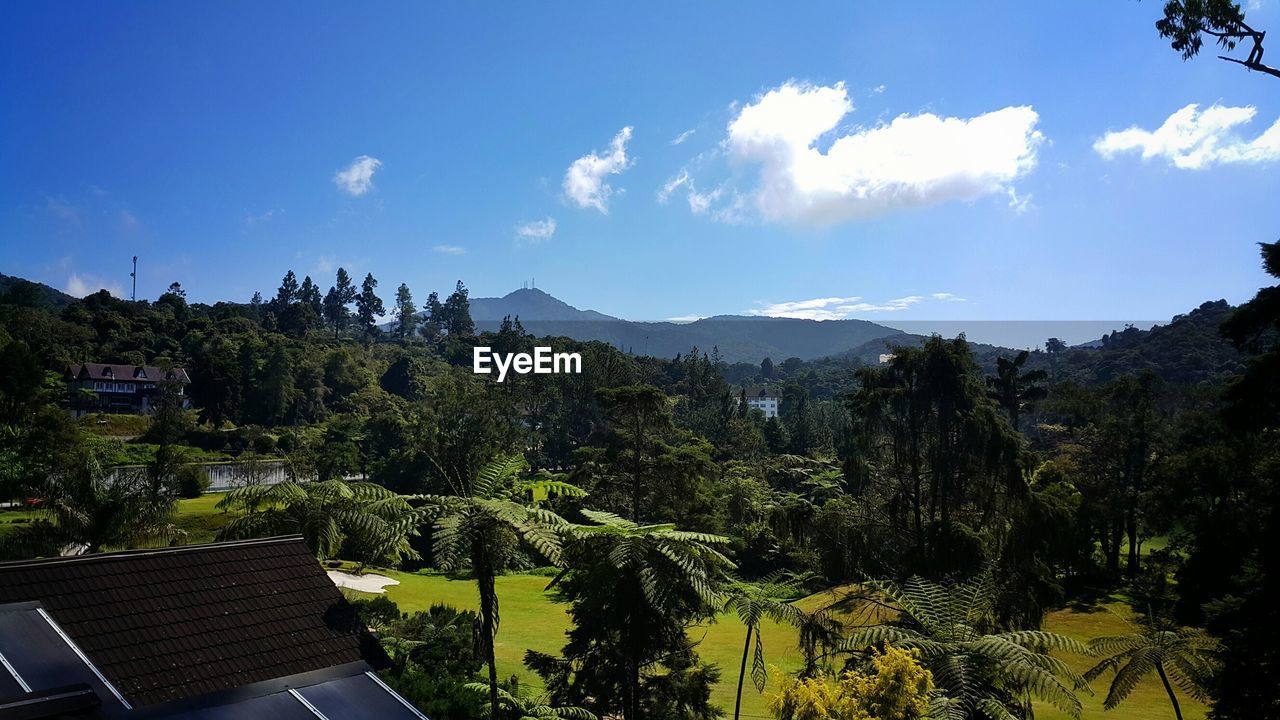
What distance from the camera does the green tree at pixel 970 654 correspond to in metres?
6.93

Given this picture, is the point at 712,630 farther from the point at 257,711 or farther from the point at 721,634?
the point at 257,711

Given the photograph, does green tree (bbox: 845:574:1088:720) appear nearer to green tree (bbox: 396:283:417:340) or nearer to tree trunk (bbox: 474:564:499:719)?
tree trunk (bbox: 474:564:499:719)

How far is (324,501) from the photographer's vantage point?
29.4 feet

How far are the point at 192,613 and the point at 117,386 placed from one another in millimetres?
72032

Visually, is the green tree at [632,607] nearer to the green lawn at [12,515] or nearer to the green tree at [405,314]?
the green lawn at [12,515]

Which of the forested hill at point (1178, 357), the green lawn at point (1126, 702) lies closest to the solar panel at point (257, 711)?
the green lawn at point (1126, 702)

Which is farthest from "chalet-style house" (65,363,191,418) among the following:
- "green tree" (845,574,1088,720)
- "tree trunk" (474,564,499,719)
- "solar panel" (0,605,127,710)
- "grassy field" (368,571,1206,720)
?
"green tree" (845,574,1088,720)

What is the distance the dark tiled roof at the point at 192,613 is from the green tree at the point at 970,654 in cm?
554

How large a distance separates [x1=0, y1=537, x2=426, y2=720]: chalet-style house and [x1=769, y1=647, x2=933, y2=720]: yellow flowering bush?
3145 mm

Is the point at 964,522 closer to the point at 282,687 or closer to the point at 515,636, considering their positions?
the point at 515,636

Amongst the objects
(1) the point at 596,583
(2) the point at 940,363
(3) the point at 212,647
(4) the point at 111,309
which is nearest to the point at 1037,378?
(2) the point at 940,363

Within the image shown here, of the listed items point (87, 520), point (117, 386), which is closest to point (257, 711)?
point (87, 520)

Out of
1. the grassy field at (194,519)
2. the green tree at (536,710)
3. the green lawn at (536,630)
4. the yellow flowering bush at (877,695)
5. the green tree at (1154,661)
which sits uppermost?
the yellow flowering bush at (877,695)

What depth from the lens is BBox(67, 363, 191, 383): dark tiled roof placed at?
62.9m
